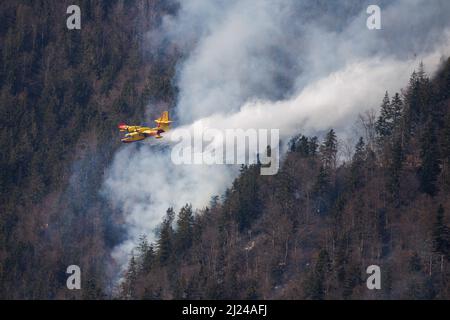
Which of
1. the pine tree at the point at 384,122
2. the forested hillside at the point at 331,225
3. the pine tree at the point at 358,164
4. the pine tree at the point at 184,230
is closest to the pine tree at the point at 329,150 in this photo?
the forested hillside at the point at 331,225

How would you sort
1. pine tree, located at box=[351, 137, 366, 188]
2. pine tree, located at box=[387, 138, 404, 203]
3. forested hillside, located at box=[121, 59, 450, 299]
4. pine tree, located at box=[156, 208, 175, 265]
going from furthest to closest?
pine tree, located at box=[351, 137, 366, 188], pine tree, located at box=[387, 138, 404, 203], pine tree, located at box=[156, 208, 175, 265], forested hillside, located at box=[121, 59, 450, 299]

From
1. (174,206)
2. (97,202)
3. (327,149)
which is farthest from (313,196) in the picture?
(97,202)

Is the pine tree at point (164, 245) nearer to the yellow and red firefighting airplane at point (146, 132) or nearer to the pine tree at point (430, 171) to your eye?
the yellow and red firefighting airplane at point (146, 132)

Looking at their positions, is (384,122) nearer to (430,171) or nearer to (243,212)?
(430,171)

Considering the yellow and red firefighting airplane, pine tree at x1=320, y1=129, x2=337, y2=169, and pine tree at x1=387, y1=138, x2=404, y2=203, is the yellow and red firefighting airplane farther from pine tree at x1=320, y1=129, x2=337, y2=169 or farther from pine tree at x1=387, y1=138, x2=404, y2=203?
pine tree at x1=387, y1=138, x2=404, y2=203

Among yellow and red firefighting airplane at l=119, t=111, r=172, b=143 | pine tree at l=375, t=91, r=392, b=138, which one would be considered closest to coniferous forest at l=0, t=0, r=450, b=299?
pine tree at l=375, t=91, r=392, b=138
